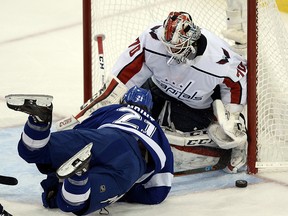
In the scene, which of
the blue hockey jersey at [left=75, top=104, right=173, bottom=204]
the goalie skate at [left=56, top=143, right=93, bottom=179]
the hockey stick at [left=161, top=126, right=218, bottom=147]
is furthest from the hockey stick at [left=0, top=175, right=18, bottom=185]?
the hockey stick at [left=161, top=126, right=218, bottom=147]

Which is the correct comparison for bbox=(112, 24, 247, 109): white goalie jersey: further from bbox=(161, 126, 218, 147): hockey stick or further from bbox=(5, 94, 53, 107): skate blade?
bbox=(5, 94, 53, 107): skate blade

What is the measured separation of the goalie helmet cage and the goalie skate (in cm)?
114

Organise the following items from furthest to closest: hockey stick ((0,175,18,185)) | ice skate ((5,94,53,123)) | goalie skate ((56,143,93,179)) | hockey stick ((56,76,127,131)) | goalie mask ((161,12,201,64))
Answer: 1. hockey stick ((56,76,127,131))
2. goalie mask ((161,12,201,64))
3. hockey stick ((0,175,18,185))
4. ice skate ((5,94,53,123))
5. goalie skate ((56,143,93,179))

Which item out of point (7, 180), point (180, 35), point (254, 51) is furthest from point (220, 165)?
point (7, 180)

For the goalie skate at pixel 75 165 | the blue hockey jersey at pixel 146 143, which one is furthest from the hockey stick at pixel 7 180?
the goalie skate at pixel 75 165

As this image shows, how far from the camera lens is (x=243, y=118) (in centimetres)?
507

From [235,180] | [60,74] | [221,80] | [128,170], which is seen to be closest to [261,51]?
[221,80]

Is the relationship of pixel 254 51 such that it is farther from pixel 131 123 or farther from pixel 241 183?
pixel 131 123

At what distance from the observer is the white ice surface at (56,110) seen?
4555 mm

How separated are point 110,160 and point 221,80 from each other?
0.85 metres

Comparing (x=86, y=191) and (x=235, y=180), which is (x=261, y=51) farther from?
(x=86, y=191)

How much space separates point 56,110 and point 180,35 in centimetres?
138

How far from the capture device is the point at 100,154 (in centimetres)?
430

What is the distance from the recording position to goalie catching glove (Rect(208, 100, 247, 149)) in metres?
4.91
